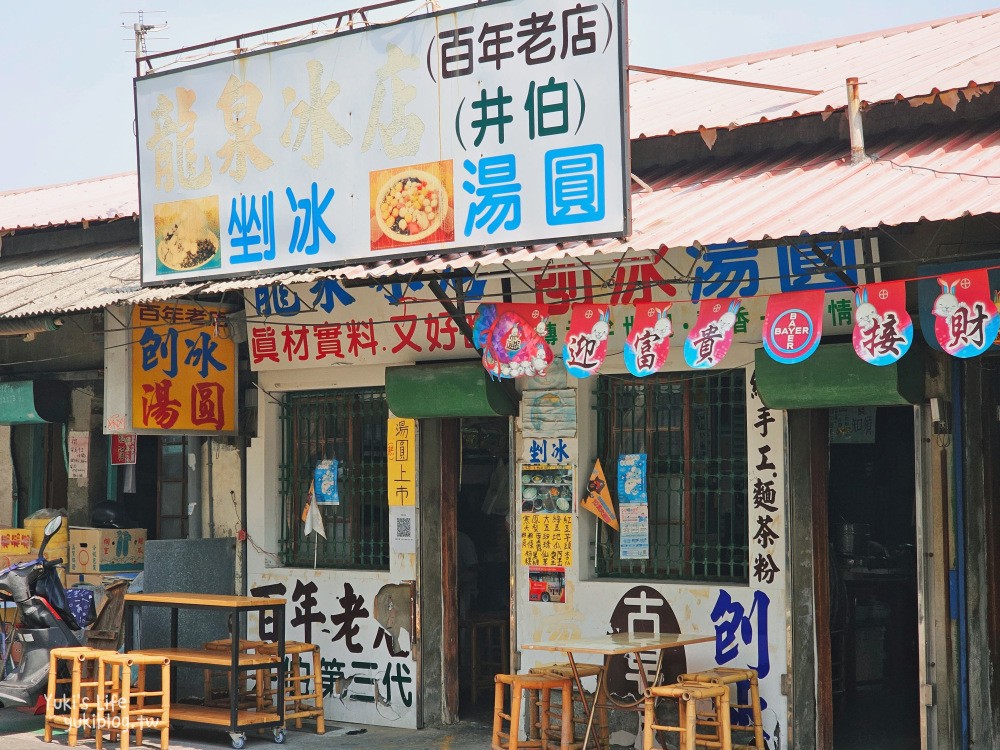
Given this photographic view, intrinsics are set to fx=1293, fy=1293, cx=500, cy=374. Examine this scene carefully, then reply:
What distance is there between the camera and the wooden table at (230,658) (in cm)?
939

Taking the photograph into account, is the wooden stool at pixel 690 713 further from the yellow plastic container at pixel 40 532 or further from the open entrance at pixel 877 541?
the yellow plastic container at pixel 40 532

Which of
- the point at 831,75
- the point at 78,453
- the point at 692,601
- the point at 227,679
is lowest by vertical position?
the point at 227,679

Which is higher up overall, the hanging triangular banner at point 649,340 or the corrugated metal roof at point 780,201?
the corrugated metal roof at point 780,201

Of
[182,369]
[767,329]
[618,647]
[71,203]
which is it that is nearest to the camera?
[767,329]

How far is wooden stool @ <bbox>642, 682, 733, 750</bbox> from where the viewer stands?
776 centimetres

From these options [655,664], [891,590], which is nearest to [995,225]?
[655,664]

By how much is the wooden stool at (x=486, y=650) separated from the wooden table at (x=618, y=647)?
2.17m

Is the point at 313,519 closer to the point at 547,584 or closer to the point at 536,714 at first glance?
the point at 547,584

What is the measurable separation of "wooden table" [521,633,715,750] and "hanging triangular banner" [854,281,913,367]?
96.6 inches

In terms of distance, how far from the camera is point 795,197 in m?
7.55

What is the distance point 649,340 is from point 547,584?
2818 mm

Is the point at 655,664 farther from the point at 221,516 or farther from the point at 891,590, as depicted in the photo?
the point at 221,516

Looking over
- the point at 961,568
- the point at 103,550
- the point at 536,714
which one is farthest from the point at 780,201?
the point at 103,550

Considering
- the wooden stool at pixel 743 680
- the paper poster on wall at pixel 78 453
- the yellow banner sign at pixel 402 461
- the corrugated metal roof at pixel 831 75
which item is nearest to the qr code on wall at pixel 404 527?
the yellow banner sign at pixel 402 461
